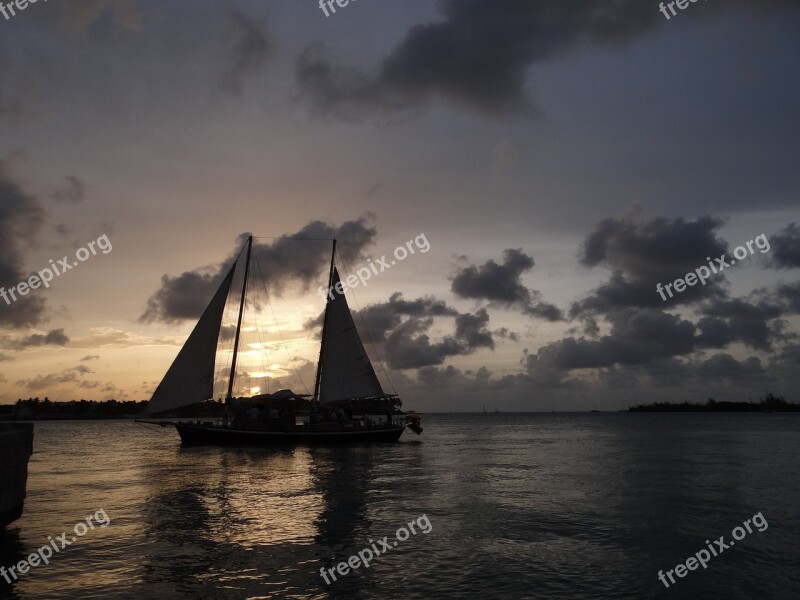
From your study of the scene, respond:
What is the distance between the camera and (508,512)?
83.5 feet

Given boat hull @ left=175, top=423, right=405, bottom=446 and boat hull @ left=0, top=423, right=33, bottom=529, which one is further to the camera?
boat hull @ left=175, top=423, right=405, bottom=446

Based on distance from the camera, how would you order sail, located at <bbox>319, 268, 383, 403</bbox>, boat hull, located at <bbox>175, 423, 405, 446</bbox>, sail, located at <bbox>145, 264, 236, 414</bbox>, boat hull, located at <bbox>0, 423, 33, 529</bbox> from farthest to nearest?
1. sail, located at <bbox>319, 268, 383, 403</bbox>
2. boat hull, located at <bbox>175, 423, 405, 446</bbox>
3. sail, located at <bbox>145, 264, 236, 414</bbox>
4. boat hull, located at <bbox>0, 423, 33, 529</bbox>

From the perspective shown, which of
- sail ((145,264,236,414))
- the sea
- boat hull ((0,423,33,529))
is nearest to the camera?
the sea

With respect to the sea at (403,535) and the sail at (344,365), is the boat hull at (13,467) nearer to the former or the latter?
the sea at (403,535)

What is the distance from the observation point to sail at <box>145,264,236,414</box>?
5559 cm

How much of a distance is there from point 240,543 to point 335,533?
3.30 m

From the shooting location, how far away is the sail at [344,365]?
64.4 meters

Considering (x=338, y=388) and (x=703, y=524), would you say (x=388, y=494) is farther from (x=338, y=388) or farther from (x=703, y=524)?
(x=338, y=388)

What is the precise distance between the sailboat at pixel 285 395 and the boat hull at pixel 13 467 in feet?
117

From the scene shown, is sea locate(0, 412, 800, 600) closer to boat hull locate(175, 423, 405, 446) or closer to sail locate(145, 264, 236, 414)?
sail locate(145, 264, 236, 414)

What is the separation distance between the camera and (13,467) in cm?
1939

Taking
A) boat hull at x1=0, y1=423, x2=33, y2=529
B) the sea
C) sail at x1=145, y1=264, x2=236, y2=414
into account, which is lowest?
the sea

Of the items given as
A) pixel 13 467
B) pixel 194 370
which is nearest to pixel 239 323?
pixel 194 370

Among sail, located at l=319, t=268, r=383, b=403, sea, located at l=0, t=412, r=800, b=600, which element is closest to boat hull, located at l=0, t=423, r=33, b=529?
sea, located at l=0, t=412, r=800, b=600
